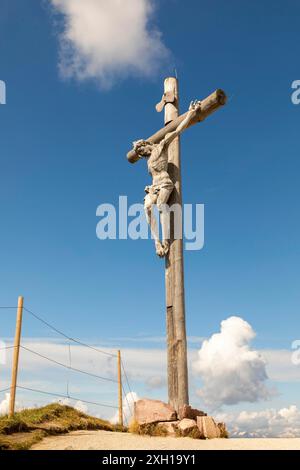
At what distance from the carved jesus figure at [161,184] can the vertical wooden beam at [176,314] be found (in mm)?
159

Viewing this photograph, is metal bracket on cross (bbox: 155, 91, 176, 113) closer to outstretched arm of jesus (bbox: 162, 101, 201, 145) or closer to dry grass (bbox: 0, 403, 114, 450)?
outstretched arm of jesus (bbox: 162, 101, 201, 145)

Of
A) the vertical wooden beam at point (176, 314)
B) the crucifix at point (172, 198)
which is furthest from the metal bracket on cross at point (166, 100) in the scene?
the vertical wooden beam at point (176, 314)

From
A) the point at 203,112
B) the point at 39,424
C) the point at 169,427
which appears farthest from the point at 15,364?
the point at 203,112

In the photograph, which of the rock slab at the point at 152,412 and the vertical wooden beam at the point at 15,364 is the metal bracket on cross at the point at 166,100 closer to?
the vertical wooden beam at the point at 15,364

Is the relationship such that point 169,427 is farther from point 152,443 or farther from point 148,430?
point 152,443

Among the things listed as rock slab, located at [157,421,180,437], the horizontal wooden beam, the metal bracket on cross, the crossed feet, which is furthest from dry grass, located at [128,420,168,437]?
the metal bracket on cross

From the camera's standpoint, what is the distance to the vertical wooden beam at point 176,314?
8086mm

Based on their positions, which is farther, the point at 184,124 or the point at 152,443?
the point at 184,124

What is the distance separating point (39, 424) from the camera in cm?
830

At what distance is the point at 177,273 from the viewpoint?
875cm

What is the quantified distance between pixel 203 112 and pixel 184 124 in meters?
0.43
